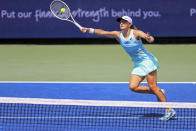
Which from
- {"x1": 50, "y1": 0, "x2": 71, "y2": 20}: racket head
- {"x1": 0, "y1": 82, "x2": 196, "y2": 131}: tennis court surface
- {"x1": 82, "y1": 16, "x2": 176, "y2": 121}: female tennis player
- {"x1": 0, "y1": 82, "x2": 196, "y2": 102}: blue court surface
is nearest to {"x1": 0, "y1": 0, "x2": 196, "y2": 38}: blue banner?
{"x1": 0, "y1": 82, "x2": 196, "y2": 102}: blue court surface

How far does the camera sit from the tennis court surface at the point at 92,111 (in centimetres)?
523

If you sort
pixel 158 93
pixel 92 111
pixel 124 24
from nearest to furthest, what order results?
pixel 124 24, pixel 158 93, pixel 92 111

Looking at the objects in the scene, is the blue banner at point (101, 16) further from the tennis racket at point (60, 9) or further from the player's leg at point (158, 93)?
the player's leg at point (158, 93)

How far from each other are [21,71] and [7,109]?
401cm

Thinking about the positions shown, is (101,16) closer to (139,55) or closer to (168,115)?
(139,55)

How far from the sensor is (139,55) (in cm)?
654

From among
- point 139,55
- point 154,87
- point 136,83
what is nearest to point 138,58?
point 139,55

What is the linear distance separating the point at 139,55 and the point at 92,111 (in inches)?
45.0

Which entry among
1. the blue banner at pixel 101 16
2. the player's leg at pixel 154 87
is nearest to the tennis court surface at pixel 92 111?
the player's leg at pixel 154 87

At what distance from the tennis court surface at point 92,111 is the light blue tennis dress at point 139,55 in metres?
0.47

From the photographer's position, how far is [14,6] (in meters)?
15.4

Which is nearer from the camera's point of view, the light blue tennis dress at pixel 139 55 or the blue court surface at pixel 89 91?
the light blue tennis dress at pixel 139 55

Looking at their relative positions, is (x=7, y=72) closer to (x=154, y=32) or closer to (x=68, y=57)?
(x=68, y=57)

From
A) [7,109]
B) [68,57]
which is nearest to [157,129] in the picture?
[7,109]
